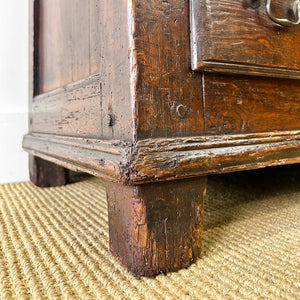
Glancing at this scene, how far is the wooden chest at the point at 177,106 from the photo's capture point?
0.37 meters

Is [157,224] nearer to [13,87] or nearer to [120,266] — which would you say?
[120,266]

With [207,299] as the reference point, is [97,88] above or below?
above

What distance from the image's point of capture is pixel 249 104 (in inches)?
18.0

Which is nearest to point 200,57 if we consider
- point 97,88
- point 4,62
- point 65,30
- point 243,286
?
point 97,88

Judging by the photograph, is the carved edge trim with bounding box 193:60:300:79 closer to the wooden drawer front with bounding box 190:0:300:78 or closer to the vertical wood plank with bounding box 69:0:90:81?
the wooden drawer front with bounding box 190:0:300:78

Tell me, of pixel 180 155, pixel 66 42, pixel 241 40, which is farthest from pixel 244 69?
pixel 66 42

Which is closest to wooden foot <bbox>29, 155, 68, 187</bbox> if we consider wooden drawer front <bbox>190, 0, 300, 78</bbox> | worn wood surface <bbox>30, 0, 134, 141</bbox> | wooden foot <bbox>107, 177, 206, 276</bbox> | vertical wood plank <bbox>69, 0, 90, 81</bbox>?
worn wood surface <bbox>30, 0, 134, 141</bbox>

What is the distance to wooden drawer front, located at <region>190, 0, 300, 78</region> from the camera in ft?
1.29

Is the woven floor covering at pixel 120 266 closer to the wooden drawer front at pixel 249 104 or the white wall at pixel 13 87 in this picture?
the wooden drawer front at pixel 249 104

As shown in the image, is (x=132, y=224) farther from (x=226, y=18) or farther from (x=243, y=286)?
(x=226, y=18)

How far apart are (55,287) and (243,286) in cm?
22

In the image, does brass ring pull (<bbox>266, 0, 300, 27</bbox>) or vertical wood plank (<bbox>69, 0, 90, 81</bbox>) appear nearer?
brass ring pull (<bbox>266, 0, 300, 27</bbox>)

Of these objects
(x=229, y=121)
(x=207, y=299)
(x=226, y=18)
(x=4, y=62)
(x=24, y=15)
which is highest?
(x=24, y=15)

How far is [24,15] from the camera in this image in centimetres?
107
